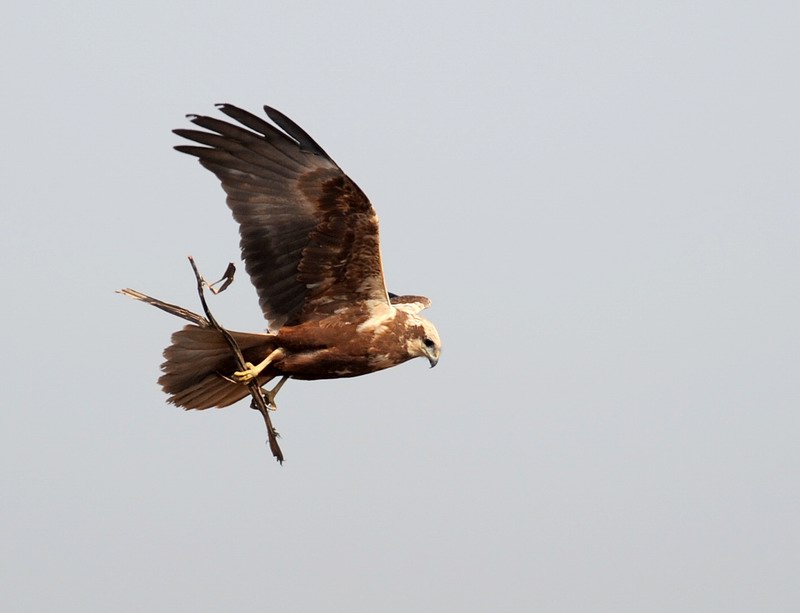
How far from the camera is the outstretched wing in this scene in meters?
8.15

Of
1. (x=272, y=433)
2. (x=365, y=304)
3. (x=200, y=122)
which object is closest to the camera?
(x=272, y=433)

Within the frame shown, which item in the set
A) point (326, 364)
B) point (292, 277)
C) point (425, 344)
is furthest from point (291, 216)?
point (425, 344)

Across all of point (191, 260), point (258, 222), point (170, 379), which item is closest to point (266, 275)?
point (258, 222)

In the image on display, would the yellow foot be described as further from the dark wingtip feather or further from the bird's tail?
the dark wingtip feather

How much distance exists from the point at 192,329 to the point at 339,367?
1146 mm

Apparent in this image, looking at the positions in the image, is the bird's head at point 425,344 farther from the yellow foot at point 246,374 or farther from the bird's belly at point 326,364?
the yellow foot at point 246,374

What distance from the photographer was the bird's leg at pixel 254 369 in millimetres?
8180

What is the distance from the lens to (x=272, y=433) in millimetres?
7457

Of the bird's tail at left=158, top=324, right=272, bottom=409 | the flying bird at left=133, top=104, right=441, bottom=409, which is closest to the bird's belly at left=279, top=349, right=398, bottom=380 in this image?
the flying bird at left=133, top=104, right=441, bottom=409

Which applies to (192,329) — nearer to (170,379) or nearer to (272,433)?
(170,379)

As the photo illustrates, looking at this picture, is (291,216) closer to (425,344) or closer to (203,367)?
(203,367)

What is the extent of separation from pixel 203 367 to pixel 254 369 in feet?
1.27

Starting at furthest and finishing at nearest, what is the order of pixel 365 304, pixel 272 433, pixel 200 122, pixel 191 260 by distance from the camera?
pixel 365 304, pixel 200 122, pixel 272 433, pixel 191 260

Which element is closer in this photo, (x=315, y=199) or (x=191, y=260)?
(x=191, y=260)
